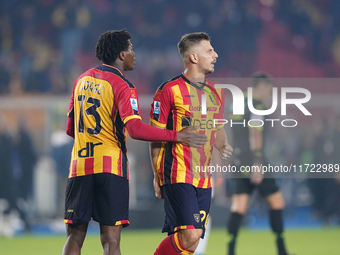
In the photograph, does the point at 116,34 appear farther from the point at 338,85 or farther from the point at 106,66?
the point at 338,85

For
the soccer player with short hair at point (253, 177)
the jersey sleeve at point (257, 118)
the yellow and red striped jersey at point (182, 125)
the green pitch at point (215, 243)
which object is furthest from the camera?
the green pitch at point (215, 243)

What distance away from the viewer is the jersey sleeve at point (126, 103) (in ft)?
10.1

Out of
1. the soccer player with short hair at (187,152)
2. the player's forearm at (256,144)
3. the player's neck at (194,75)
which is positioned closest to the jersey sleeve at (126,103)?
the soccer player with short hair at (187,152)

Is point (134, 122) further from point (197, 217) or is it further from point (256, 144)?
point (256, 144)

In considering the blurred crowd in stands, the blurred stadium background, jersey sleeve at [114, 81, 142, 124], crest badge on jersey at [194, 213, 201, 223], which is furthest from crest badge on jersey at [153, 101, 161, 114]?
the blurred crowd in stands

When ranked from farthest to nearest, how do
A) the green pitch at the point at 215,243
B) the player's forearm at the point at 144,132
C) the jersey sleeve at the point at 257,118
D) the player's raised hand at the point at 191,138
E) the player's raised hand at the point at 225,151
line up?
the green pitch at the point at 215,243 → the jersey sleeve at the point at 257,118 → the player's raised hand at the point at 225,151 → the player's raised hand at the point at 191,138 → the player's forearm at the point at 144,132

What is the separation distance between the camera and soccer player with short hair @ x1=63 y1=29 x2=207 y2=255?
10.1ft

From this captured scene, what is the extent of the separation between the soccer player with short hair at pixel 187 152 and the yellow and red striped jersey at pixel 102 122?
384 mm

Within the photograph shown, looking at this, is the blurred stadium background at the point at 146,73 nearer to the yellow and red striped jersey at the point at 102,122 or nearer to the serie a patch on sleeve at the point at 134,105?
the yellow and red striped jersey at the point at 102,122

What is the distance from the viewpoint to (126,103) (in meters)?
3.07

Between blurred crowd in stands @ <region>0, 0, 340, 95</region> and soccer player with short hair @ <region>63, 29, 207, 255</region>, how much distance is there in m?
7.04

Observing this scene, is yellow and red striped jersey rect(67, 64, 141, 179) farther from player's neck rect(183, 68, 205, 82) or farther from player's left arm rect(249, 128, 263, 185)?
player's left arm rect(249, 128, 263, 185)

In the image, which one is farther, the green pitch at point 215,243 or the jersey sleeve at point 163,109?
the green pitch at point 215,243

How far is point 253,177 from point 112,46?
249cm
